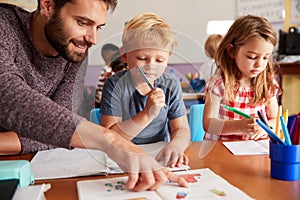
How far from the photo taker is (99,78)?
0.69 meters

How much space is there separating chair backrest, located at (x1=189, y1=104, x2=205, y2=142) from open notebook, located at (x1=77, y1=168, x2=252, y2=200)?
6.6 inches

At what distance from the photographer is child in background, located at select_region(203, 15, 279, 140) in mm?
1187

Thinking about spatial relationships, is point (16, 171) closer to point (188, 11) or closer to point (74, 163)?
point (74, 163)

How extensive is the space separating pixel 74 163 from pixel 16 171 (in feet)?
0.67

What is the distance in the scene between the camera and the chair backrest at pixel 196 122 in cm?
87

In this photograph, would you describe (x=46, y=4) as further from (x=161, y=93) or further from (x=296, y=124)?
(x=296, y=124)

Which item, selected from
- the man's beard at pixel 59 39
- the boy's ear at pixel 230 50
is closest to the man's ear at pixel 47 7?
the man's beard at pixel 59 39

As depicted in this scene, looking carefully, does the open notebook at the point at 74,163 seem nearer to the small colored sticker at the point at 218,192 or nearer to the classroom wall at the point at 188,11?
the small colored sticker at the point at 218,192

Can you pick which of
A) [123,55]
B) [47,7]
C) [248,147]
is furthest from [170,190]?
[47,7]

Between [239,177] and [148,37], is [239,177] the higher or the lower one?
the lower one

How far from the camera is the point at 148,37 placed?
68 cm

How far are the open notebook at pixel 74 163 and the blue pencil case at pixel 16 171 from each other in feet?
0.22

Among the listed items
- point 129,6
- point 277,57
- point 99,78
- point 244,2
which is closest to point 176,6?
point 129,6

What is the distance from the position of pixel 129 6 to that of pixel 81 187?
293 cm
